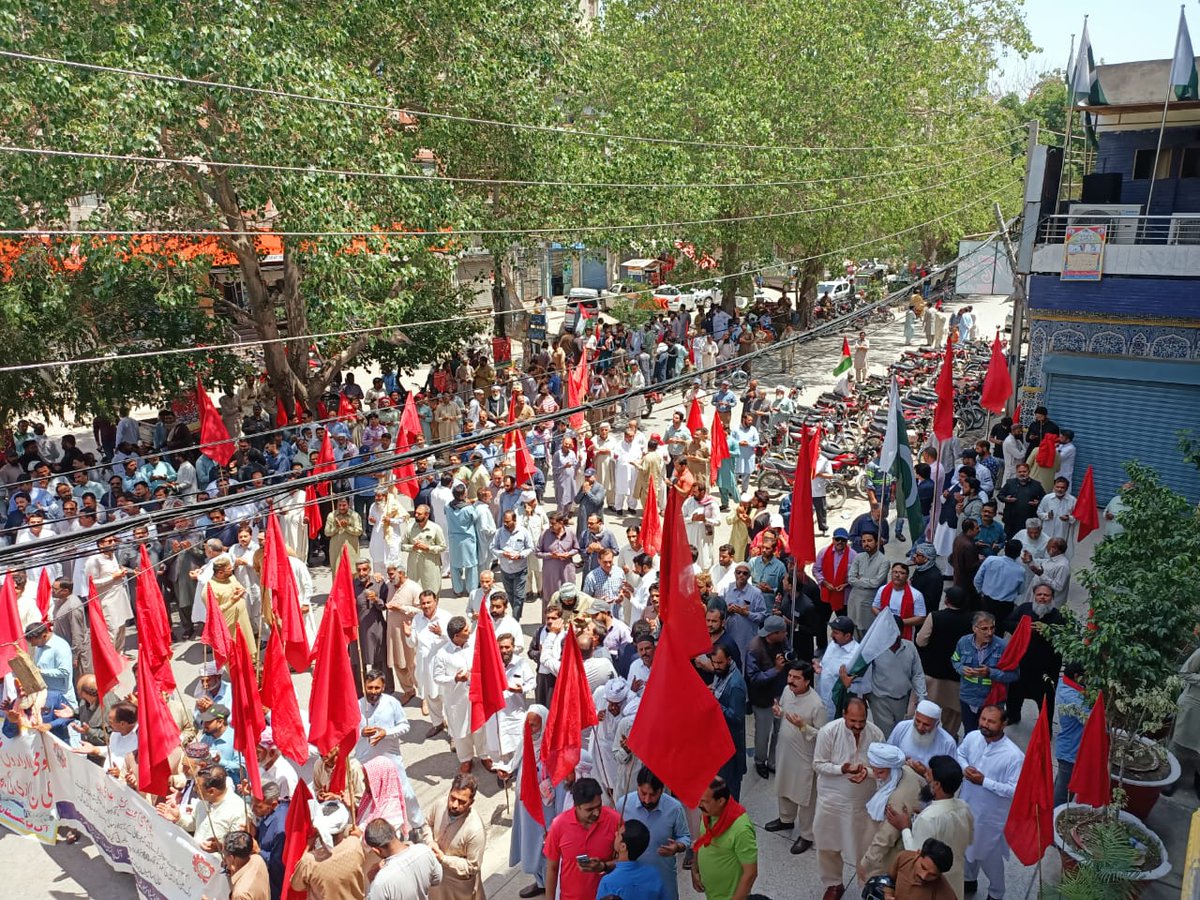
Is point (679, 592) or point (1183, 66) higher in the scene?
point (1183, 66)

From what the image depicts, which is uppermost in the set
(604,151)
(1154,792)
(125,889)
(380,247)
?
(604,151)

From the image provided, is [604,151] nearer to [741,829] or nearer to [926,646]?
[926,646]

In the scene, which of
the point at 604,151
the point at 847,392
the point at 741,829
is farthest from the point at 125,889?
the point at 604,151

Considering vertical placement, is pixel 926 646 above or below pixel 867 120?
below

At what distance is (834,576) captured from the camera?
964cm

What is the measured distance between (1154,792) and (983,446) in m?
6.52

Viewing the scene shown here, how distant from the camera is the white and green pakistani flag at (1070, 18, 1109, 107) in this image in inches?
649

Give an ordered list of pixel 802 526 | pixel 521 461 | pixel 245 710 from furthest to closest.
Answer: pixel 521 461 < pixel 802 526 < pixel 245 710

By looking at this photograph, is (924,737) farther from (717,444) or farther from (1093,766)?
(717,444)

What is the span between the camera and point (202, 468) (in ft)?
44.3

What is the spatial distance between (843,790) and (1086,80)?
14.5m

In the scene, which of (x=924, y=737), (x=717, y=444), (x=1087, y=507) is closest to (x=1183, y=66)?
(x=1087, y=507)

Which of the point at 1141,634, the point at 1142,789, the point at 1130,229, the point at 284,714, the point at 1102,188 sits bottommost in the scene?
the point at 1142,789

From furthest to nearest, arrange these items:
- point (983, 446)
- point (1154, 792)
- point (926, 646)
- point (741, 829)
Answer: point (983, 446) → point (926, 646) → point (1154, 792) → point (741, 829)
